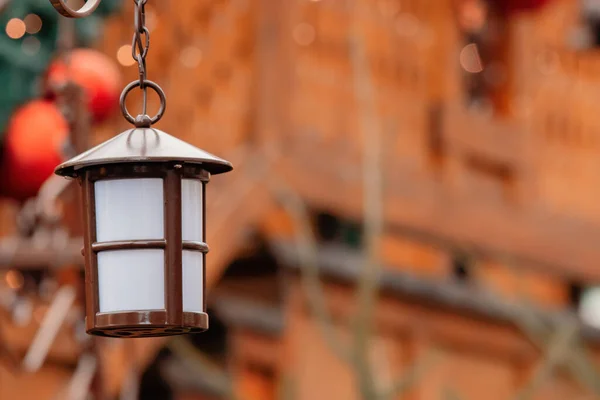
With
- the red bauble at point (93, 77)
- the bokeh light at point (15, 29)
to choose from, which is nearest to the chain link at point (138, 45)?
the red bauble at point (93, 77)

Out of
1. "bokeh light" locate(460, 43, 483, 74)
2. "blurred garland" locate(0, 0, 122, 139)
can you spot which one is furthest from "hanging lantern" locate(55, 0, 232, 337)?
"bokeh light" locate(460, 43, 483, 74)

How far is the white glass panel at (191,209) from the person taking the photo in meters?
2.46

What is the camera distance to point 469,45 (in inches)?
364

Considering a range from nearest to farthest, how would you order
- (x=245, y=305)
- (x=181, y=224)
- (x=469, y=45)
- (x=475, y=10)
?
(x=181, y=224) < (x=245, y=305) < (x=475, y=10) < (x=469, y=45)

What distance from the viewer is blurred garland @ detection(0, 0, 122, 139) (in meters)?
5.58

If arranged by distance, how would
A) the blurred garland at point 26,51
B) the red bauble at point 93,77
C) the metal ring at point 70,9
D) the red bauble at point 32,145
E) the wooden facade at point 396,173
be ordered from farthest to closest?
1. the wooden facade at point 396,173
2. the blurred garland at point 26,51
3. the red bauble at point 32,145
4. the red bauble at point 93,77
5. the metal ring at point 70,9

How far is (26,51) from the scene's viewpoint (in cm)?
573

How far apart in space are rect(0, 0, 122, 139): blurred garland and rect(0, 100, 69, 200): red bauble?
0.14 m

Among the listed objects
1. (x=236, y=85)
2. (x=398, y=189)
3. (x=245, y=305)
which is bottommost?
(x=245, y=305)

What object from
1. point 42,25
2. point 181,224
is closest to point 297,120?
point 42,25

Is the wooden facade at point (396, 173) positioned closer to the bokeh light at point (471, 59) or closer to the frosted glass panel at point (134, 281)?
the bokeh light at point (471, 59)

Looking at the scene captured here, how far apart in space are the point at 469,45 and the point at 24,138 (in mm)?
4574

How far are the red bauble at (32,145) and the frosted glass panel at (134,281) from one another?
2.81 metres

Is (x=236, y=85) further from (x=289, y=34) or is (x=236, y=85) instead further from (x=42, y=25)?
(x=42, y=25)
